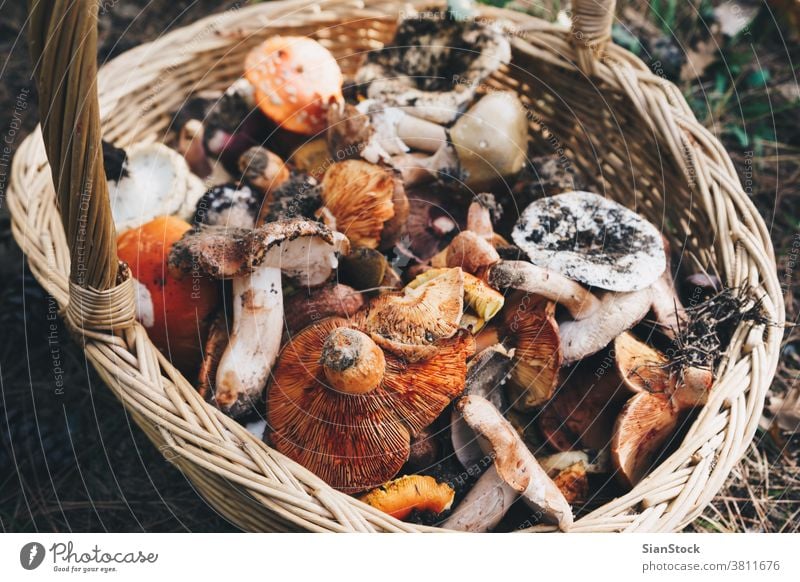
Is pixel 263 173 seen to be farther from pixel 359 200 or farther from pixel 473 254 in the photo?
pixel 473 254

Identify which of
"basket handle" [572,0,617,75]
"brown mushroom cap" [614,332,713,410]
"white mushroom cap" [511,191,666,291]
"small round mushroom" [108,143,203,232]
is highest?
"basket handle" [572,0,617,75]

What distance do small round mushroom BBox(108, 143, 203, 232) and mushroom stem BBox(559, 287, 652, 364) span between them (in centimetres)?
118

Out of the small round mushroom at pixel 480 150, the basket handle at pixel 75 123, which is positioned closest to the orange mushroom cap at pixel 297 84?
the small round mushroom at pixel 480 150

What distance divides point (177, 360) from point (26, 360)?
2.75 feet

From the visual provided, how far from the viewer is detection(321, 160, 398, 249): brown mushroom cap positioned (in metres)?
1.80

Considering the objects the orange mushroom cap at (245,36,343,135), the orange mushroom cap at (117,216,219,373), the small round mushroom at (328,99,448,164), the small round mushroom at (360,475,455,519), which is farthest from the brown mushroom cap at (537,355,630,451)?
the orange mushroom cap at (245,36,343,135)

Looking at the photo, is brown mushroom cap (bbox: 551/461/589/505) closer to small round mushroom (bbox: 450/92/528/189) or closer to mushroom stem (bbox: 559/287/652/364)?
mushroom stem (bbox: 559/287/652/364)

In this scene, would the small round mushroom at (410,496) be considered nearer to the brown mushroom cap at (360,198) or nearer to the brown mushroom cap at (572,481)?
the brown mushroom cap at (572,481)

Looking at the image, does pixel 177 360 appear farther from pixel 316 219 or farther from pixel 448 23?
pixel 448 23

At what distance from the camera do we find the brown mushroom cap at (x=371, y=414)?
1.55 m

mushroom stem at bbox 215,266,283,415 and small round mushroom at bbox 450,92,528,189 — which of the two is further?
small round mushroom at bbox 450,92,528,189

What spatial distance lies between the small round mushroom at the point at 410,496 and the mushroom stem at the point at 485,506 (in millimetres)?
55

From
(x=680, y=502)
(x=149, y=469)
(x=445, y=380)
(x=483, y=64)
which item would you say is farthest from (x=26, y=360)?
(x=680, y=502)

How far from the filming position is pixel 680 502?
5.16 ft
